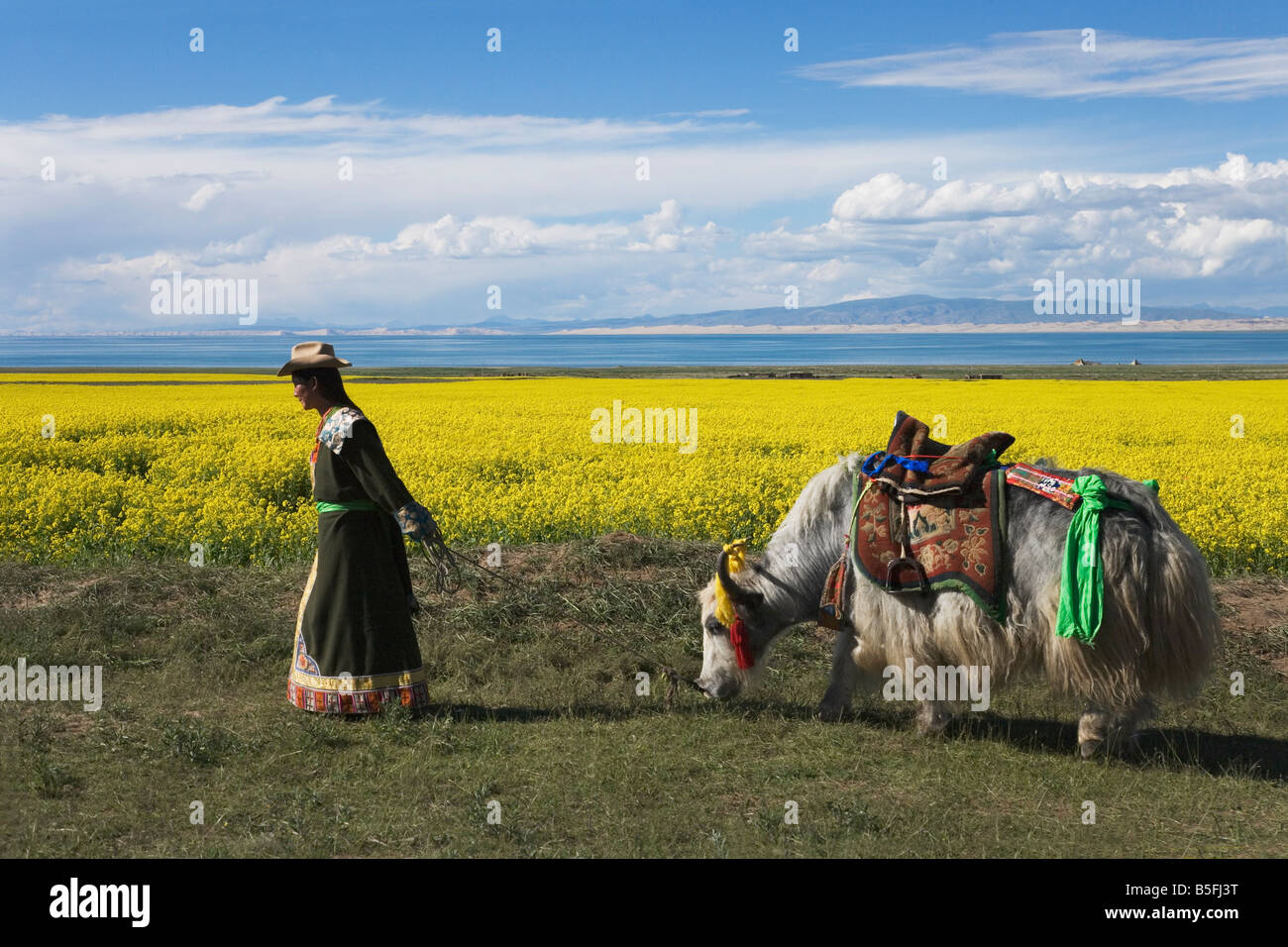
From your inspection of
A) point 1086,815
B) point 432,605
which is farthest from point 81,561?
point 1086,815

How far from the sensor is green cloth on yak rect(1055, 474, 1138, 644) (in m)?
5.25

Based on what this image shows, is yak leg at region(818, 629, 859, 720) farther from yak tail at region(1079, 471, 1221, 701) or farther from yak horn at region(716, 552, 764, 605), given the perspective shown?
yak tail at region(1079, 471, 1221, 701)

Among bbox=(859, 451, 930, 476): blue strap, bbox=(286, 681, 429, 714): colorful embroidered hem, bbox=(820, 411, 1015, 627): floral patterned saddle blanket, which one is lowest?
bbox=(286, 681, 429, 714): colorful embroidered hem

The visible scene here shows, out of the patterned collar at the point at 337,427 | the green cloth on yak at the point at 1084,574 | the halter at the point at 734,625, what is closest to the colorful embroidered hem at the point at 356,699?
the patterned collar at the point at 337,427

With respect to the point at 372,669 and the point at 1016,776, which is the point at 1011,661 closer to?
the point at 1016,776

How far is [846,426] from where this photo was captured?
64.9ft

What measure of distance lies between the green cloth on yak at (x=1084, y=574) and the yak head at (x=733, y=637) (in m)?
1.66

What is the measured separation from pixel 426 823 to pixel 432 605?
352 cm

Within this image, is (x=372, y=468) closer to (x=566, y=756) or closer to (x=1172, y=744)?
(x=566, y=756)

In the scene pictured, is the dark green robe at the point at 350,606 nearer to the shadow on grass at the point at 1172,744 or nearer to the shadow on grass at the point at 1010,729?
the shadow on grass at the point at 1010,729

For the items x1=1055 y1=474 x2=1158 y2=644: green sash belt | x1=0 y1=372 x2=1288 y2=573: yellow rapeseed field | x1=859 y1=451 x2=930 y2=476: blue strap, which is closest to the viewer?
x1=1055 y1=474 x2=1158 y2=644: green sash belt

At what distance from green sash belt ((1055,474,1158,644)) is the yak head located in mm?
1666

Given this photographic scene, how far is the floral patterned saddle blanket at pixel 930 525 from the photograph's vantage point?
559cm

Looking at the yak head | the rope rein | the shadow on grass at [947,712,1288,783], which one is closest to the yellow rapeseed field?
the shadow on grass at [947,712,1288,783]
